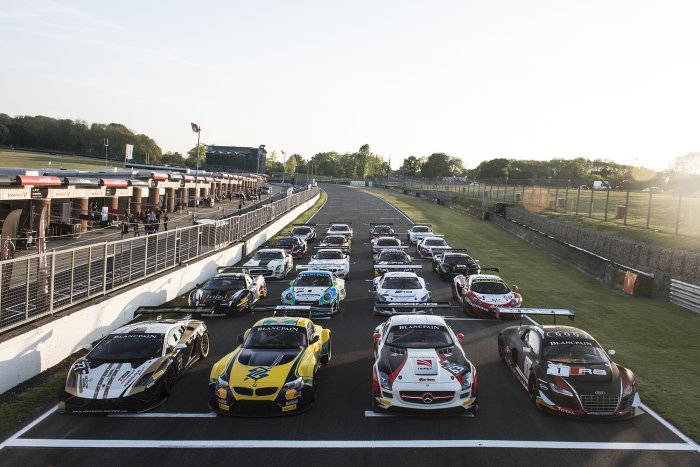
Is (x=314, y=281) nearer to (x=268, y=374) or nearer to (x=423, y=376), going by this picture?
(x=268, y=374)

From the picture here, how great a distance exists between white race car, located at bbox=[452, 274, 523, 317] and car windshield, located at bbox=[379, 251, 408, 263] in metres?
6.84

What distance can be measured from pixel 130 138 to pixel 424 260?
162629mm

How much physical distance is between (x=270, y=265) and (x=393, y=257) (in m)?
6.03

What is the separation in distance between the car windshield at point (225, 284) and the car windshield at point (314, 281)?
203 centimetres

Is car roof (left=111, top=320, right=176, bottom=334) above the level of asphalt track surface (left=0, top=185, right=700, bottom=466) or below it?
above

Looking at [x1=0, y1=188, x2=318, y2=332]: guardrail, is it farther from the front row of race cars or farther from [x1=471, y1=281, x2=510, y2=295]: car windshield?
[x1=471, y1=281, x2=510, y2=295]: car windshield

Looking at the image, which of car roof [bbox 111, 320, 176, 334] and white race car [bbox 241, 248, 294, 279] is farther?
white race car [bbox 241, 248, 294, 279]

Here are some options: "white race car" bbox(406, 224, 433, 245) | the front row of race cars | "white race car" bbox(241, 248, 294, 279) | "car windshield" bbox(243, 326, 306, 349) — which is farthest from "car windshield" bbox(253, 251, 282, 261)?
"car windshield" bbox(243, 326, 306, 349)

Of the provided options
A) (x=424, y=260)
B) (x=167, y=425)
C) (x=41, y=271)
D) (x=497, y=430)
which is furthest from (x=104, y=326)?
(x=424, y=260)

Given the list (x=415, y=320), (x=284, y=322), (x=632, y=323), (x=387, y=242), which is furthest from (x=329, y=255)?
(x=415, y=320)

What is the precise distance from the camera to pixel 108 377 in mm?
10445

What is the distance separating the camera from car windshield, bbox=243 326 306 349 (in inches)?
464

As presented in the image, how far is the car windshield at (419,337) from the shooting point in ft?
38.3

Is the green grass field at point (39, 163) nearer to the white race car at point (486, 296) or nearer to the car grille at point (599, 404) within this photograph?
the white race car at point (486, 296)
